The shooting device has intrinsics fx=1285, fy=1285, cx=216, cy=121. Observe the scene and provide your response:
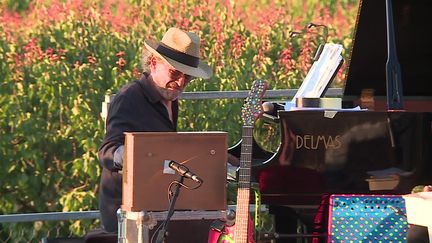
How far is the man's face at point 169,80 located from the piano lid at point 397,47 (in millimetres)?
1284

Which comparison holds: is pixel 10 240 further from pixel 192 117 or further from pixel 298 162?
pixel 298 162

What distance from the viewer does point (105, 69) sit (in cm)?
865

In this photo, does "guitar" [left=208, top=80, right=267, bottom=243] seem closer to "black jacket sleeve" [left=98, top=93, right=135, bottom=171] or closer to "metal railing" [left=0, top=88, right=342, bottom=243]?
"black jacket sleeve" [left=98, top=93, right=135, bottom=171]

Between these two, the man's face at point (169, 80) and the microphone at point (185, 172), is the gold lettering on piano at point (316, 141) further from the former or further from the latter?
the microphone at point (185, 172)

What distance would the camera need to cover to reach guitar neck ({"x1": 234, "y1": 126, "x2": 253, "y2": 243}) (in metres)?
5.93

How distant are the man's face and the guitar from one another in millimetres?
348

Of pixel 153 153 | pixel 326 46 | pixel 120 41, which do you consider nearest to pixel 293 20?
pixel 120 41

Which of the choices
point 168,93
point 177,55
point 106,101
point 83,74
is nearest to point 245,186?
point 168,93

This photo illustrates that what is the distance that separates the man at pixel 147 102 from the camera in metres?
6.18

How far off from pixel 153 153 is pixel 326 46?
1.75m

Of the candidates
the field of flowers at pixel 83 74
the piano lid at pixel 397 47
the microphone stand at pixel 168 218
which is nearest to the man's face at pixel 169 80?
the microphone stand at pixel 168 218

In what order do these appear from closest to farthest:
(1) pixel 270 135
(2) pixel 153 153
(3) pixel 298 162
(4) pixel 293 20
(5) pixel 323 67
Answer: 1. (2) pixel 153 153
2. (3) pixel 298 162
3. (5) pixel 323 67
4. (1) pixel 270 135
5. (4) pixel 293 20

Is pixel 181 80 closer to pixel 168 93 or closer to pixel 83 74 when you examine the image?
pixel 168 93

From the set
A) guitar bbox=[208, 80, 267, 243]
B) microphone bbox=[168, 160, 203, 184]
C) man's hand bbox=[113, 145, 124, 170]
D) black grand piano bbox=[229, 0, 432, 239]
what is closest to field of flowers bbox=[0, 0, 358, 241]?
black grand piano bbox=[229, 0, 432, 239]
